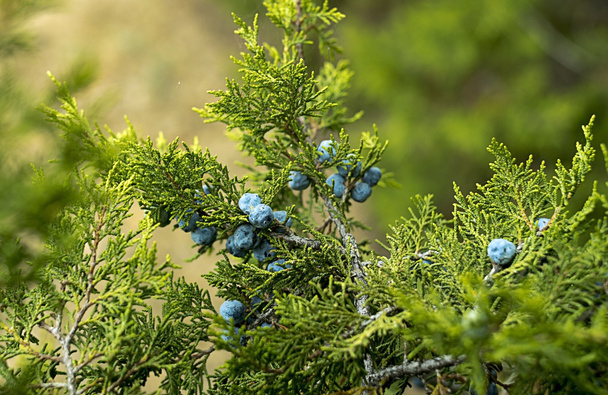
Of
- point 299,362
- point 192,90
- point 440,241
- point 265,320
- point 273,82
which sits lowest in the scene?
point 299,362

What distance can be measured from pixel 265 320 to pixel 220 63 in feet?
15.9

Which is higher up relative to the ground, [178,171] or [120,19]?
[120,19]

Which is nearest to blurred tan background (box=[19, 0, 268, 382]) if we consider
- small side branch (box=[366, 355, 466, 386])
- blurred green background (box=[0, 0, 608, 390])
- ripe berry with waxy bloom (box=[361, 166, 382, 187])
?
blurred green background (box=[0, 0, 608, 390])

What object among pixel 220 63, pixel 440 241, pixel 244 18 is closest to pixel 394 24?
pixel 220 63

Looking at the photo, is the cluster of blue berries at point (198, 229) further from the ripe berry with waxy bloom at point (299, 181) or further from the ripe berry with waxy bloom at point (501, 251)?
the ripe berry with waxy bloom at point (501, 251)

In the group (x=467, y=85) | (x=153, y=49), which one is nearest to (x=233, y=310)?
(x=467, y=85)

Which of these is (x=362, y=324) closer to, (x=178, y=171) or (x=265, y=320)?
(x=265, y=320)

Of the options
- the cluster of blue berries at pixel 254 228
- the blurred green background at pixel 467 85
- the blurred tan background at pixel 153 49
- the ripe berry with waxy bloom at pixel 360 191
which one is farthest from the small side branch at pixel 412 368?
the blurred tan background at pixel 153 49

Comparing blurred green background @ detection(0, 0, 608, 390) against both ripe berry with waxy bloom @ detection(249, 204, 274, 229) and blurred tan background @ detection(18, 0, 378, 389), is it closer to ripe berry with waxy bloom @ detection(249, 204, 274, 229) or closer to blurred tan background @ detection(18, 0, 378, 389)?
blurred tan background @ detection(18, 0, 378, 389)

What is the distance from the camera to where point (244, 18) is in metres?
0.99

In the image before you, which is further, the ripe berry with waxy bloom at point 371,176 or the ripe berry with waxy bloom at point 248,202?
the ripe berry with waxy bloom at point 371,176

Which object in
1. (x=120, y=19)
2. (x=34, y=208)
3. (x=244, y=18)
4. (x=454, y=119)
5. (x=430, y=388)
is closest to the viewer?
(x=34, y=208)

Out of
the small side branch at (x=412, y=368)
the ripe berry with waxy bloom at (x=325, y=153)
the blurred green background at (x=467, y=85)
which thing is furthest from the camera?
the blurred green background at (x=467, y=85)

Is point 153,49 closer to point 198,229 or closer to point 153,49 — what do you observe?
point 153,49
